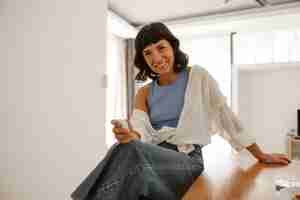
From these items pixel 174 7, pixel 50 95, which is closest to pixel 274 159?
pixel 50 95

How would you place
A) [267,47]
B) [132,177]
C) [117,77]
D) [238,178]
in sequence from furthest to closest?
[117,77], [267,47], [238,178], [132,177]

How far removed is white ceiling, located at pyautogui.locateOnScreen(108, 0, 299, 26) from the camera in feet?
8.52

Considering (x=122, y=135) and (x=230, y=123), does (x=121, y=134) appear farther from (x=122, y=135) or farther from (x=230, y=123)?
(x=230, y=123)

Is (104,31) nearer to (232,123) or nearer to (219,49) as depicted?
(232,123)

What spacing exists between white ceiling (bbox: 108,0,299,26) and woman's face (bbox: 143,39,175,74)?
1698mm

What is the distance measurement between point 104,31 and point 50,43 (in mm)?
420

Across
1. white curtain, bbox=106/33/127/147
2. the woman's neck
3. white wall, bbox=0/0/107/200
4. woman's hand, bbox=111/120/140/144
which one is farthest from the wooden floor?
white curtain, bbox=106/33/127/147

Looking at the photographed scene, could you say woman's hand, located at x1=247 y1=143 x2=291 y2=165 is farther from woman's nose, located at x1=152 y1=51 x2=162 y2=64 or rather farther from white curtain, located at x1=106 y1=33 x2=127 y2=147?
white curtain, located at x1=106 y1=33 x2=127 y2=147

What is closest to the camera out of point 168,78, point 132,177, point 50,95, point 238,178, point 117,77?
point 132,177

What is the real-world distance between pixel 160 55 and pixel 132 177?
50 centimetres

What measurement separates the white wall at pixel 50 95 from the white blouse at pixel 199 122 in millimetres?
807

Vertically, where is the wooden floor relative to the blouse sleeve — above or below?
below

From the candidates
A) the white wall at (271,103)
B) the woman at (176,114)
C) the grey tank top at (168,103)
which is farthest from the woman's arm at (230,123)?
the white wall at (271,103)

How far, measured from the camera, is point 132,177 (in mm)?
650
